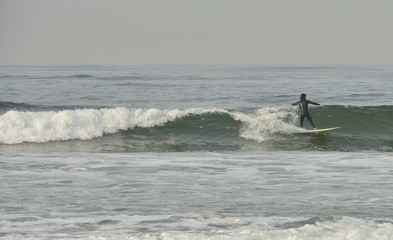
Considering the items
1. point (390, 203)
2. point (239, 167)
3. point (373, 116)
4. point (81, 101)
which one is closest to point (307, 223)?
point (390, 203)

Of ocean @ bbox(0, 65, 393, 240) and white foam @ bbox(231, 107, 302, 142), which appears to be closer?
ocean @ bbox(0, 65, 393, 240)

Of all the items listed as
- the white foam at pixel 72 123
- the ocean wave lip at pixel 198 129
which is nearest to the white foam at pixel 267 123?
the ocean wave lip at pixel 198 129

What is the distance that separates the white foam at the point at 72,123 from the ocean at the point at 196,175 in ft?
0.18

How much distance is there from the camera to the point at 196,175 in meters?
17.4

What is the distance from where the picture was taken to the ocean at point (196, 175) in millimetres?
11969

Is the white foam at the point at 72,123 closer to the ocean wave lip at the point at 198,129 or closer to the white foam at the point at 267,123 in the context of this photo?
the ocean wave lip at the point at 198,129

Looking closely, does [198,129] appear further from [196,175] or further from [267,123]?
[196,175]

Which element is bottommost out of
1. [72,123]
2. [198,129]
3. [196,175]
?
[198,129]

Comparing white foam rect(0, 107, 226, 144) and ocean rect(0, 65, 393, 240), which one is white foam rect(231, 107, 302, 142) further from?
white foam rect(0, 107, 226, 144)

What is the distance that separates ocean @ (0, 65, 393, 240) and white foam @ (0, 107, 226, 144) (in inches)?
2.1

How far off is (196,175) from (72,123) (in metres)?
13.7

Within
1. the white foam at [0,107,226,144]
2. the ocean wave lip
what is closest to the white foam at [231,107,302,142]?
the ocean wave lip

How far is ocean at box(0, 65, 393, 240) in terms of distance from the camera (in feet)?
39.3

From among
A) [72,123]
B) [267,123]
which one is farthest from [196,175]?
[72,123]
